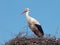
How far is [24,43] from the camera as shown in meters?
12.9

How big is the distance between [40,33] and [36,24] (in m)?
0.52

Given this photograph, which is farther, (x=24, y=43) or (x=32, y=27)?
(x=32, y=27)

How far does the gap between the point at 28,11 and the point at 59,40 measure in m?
3.40

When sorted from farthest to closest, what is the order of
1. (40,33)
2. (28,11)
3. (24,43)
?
(28,11), (40,33), (24,43)

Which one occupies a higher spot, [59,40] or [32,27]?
[32,27]

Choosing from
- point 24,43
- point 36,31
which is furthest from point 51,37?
point 36,31

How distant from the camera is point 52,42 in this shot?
1298 cm

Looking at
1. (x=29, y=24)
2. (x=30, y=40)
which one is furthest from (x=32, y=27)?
(x=30, y=40)

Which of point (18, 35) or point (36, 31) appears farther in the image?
point (36, 31)

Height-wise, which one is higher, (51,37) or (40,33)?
(40,33)

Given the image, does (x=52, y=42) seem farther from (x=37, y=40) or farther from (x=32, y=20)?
(x=32, y=20)

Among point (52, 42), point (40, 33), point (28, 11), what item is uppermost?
point (28, 11)

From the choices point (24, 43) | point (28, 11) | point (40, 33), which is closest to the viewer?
point (24, 43)

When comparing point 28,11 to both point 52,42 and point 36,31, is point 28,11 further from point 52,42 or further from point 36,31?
point 52,42
